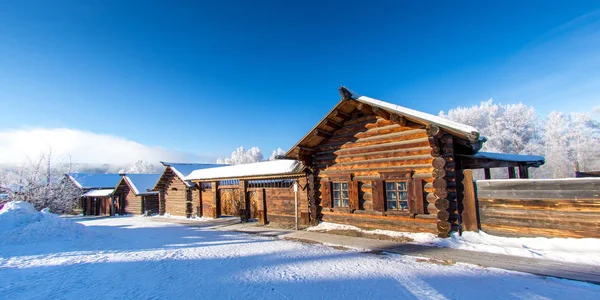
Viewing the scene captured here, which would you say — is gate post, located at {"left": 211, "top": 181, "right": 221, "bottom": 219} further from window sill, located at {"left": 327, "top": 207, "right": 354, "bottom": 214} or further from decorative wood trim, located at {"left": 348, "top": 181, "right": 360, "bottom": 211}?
decorative wood trim, located at {"left": 348, "top": 181, "right": 360, "bottom": 211}

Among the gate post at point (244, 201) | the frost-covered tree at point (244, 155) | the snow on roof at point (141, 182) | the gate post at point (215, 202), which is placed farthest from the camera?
the frost-covered tree at point (244, 155)

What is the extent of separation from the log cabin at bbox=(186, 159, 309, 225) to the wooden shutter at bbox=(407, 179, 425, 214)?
17.0 feet

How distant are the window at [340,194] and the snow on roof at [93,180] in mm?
40241


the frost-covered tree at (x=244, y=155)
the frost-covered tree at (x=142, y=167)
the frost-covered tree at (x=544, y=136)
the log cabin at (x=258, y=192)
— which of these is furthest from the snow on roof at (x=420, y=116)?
the frost-covered tree at (x=142, y=167)

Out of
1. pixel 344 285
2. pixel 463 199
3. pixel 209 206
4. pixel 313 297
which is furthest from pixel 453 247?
pixel 209 206

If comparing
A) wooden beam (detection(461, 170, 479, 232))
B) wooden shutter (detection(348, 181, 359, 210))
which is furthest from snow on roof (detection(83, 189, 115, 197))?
wooden beam (detection(461, 170, 479, 232))

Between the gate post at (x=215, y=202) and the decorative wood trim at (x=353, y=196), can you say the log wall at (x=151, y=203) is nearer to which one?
the gate post at (x=215, y=202)

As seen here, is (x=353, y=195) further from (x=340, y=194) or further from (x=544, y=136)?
(x=544, y=136)

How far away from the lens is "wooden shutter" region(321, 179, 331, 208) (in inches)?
509

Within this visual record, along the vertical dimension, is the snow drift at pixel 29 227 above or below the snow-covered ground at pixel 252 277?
above

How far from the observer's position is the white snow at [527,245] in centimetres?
666

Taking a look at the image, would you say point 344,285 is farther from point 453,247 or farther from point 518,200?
point 518,200

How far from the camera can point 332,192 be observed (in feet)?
42.5

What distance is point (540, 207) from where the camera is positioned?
776 centimetres
